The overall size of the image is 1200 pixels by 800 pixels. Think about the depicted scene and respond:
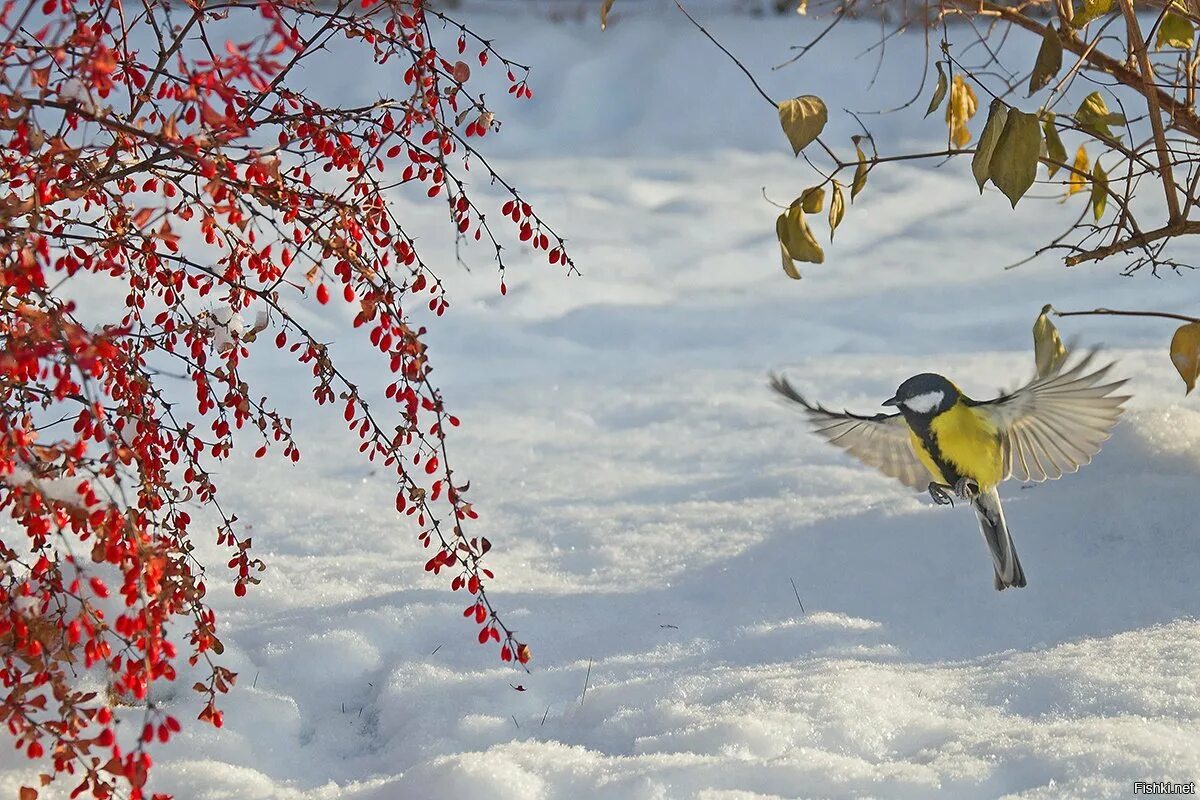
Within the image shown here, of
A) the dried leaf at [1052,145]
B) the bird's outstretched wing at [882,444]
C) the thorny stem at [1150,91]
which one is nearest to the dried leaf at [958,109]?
the dried leaf at [1052,145]

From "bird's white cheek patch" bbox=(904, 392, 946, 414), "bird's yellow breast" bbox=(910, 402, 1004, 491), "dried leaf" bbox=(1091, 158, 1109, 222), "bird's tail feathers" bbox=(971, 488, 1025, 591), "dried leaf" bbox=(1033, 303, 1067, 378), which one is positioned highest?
"dried leaf" bbox=(1091, 158, 1109, 222)

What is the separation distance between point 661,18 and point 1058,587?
584 cm

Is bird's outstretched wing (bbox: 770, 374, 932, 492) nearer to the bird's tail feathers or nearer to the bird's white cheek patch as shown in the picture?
the bird's tail feathers

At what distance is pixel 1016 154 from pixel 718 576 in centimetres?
120

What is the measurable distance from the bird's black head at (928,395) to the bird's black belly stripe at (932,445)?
0.9 inches

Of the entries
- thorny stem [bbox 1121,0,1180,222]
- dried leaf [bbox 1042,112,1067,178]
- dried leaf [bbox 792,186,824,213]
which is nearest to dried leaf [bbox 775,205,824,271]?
dried leaf [bbox 792,186,824,213]

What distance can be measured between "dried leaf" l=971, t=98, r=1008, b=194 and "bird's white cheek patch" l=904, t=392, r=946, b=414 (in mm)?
466

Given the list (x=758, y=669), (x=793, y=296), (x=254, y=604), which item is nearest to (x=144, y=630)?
(x=758, y=669)

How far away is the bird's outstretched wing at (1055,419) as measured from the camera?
183 centimetres

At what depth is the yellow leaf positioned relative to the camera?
4.98 ft

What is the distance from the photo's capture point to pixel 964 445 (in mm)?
1900

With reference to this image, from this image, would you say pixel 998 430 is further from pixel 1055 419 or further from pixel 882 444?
pixel 882 444

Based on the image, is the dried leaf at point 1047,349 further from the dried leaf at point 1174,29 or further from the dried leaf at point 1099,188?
the dried leaf at point 1174,29

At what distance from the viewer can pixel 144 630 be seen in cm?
99
